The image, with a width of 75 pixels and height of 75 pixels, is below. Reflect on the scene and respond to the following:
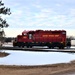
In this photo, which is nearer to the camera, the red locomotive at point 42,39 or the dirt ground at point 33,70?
the dirt ground at point 33,70

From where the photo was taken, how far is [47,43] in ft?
204

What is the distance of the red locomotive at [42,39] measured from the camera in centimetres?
6195

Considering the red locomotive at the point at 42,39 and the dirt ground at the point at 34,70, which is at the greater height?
the red locomotive at the point at 42,39

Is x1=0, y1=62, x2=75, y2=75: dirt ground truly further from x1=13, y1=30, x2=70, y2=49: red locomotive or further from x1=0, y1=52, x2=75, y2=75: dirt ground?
x1=13, y1=30, x2=70, y2=49: red locomotive

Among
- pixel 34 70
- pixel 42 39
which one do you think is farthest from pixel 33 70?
pixel 42 39

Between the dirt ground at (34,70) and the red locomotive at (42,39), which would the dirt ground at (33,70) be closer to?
the dirt ground at (34,70)

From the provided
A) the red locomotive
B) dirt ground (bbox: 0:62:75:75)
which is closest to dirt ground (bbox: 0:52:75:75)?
dirt ground (bbox: 0:62:75:75)

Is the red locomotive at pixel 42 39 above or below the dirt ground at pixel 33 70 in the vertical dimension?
above

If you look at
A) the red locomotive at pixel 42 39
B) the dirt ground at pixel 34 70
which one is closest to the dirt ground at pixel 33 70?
the dirt ground at pixel 34 70

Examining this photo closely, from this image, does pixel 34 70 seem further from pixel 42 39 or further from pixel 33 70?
pixel 42 39

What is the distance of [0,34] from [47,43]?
91.8 feet

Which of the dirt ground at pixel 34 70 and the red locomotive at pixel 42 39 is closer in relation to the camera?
the dirt ground at pixel 34 70

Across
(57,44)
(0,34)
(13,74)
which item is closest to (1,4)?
(0,34)

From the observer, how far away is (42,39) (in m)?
63.2
